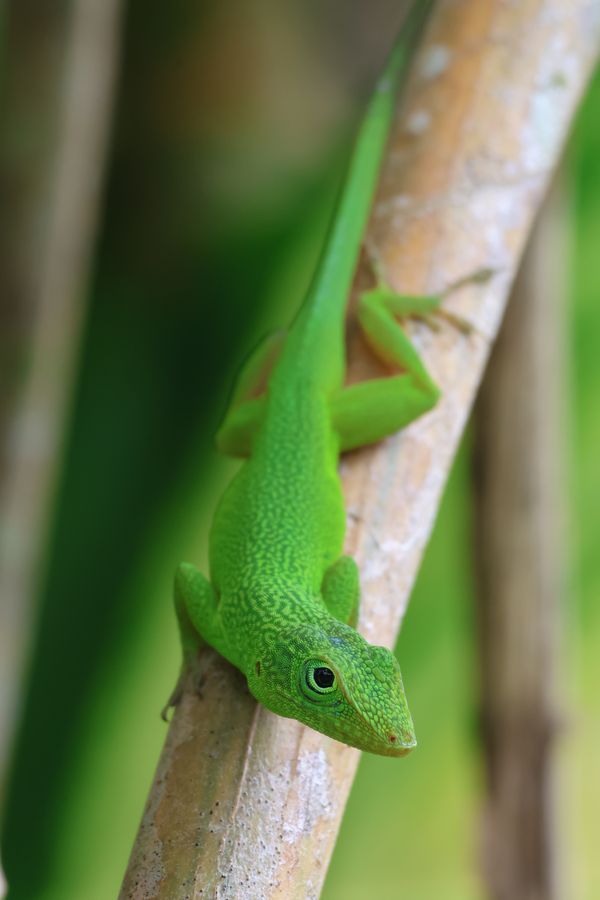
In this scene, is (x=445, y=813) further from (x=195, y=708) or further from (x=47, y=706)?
(x=195, y=708)

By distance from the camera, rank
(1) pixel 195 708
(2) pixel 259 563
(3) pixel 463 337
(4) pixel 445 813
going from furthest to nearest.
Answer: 1. (4) pixel 445 813
2. (3) pixel 463 337
3. (2) pixel 259 563
4. (1) pixel 195 708

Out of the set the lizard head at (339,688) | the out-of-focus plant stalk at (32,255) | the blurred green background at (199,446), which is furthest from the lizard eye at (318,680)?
the blurred green background at (199,446)

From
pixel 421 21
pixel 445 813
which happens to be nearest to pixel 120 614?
pixel 445 813

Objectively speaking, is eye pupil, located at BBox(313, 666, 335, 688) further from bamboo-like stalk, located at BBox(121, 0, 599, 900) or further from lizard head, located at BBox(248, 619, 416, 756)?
bamboo-like stalk, located at BBox(121, 0, 599, 900)

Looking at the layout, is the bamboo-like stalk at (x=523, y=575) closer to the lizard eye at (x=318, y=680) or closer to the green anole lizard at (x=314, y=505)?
the green anole lizard at (x=314, y=505)

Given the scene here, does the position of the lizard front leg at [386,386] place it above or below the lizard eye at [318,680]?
above

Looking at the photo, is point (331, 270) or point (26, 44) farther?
point (26, 44)

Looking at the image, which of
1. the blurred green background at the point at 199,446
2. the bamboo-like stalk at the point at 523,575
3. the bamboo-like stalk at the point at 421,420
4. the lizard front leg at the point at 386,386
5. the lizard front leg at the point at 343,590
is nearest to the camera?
the bamboo-like stalk at the point at 421,420
